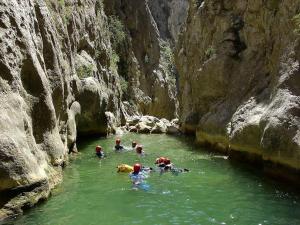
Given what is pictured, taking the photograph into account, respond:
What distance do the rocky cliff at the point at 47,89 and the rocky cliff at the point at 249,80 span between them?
7.38 meters

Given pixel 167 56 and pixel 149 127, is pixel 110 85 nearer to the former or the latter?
pixel 149 127

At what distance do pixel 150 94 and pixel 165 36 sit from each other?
1870cm

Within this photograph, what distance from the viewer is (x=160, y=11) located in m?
73.0

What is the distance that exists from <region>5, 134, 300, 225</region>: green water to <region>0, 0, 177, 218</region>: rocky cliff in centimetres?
74

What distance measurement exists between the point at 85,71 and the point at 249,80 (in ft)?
39.0

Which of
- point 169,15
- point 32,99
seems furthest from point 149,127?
point 169,15

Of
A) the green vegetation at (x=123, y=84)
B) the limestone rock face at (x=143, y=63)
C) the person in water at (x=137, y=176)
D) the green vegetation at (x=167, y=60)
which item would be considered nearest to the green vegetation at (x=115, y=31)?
the limestone rock face at (x=143, y=63)

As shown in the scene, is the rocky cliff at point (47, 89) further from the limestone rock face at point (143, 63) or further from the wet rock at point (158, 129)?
the limestone rock face at point (143, 63)

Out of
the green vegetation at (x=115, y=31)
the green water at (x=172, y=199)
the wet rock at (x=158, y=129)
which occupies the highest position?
the green vegetation at (x=115, y=31)

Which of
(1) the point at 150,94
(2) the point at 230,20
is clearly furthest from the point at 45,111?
(1) the point at 150,94

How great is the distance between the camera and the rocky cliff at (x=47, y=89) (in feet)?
37.6

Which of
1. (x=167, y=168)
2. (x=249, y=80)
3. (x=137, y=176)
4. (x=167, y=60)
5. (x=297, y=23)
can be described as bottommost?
(x=137, y=176)

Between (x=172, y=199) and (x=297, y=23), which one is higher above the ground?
(x=297, y=23)

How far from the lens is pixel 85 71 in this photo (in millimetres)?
29453
